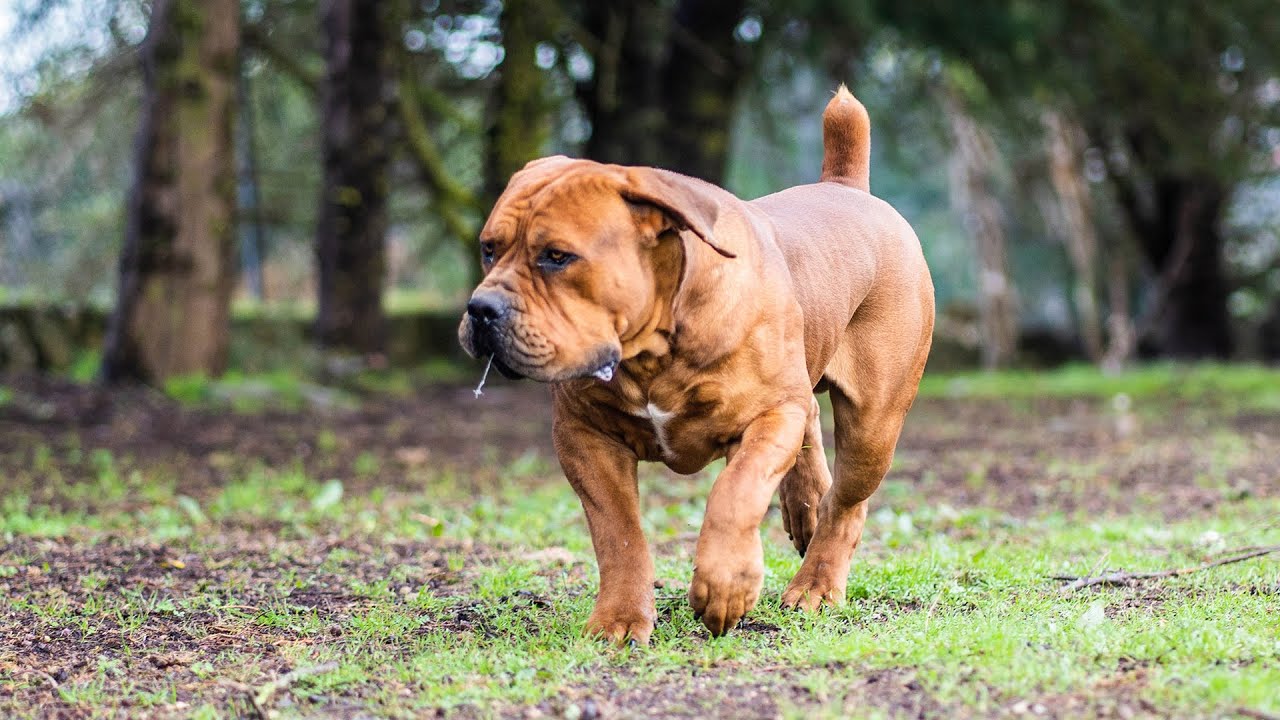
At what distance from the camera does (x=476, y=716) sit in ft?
11.2

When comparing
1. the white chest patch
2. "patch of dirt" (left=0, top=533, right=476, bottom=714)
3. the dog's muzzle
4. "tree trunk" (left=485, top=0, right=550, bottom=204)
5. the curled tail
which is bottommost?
"patch of dirt" (left=0, top=533, right=476, bottom=714)

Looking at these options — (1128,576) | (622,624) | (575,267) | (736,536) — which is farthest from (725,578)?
(1128,576)

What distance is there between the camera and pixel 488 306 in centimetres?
365

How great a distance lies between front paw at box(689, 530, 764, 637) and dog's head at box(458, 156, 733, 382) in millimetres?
576

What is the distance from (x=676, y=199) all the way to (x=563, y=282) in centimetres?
38

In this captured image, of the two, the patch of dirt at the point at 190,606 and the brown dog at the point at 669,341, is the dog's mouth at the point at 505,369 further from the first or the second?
the patch of dirt at the point at 190,606

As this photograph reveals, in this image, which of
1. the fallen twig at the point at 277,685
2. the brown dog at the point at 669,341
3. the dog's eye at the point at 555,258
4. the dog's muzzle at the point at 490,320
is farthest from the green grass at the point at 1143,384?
the fallen twig at the point at 277,685

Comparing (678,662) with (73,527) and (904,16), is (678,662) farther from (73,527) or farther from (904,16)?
(904,16)

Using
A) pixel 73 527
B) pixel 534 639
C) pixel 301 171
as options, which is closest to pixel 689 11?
pixel 301 171

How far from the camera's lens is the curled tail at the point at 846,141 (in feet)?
16.6

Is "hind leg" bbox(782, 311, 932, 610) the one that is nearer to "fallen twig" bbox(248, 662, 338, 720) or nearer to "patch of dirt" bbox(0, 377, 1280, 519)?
"fallen twig" bbox(248, 662, 338, 720)

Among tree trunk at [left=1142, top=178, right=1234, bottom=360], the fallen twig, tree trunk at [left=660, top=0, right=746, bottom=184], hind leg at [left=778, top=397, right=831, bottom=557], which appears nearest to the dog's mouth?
the fallen twig

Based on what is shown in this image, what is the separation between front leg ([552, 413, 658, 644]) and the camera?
414 centimetres

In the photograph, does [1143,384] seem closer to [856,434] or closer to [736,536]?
[856,434]
